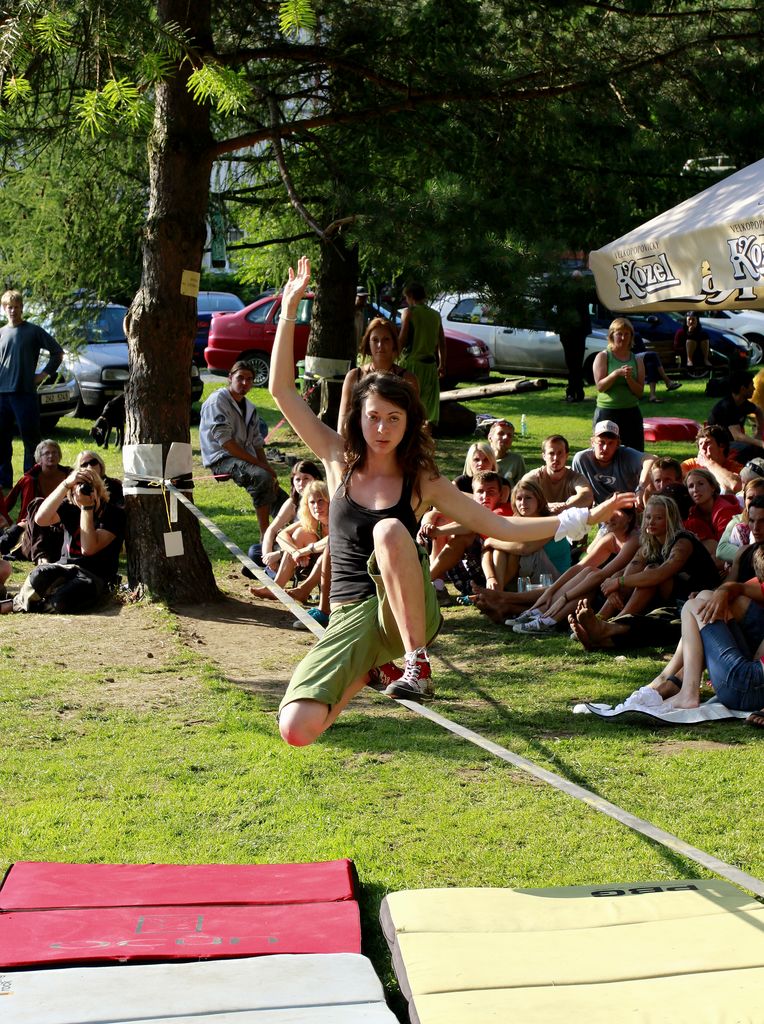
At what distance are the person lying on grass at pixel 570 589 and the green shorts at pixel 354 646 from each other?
12.8 ft

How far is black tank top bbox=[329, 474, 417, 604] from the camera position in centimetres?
486

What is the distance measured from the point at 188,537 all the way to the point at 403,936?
575 centimetres

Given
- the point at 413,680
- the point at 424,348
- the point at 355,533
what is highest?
the point at 424,348

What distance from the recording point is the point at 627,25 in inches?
381

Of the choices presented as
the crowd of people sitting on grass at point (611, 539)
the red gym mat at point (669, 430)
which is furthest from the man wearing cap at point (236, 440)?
the red gym mat at point (669, 430)

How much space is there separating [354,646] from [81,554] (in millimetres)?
5702

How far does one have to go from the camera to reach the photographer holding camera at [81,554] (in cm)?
979

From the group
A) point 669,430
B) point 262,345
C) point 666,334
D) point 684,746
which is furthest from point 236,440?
point 666,334

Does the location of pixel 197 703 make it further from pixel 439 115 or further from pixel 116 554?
pixel 439 115

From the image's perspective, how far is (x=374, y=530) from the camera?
15.5 feet

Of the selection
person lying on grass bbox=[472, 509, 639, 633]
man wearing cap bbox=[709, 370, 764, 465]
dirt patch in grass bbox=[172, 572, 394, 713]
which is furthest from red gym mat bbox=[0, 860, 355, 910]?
man wearing cap bbox=[709, 370, 764, 465]

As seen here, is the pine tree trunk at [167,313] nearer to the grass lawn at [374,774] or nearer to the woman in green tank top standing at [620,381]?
the grass lawn at [374,774]

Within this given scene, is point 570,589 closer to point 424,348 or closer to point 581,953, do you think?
point 581,953

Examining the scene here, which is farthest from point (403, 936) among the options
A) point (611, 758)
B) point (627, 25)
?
point (627, 25)
